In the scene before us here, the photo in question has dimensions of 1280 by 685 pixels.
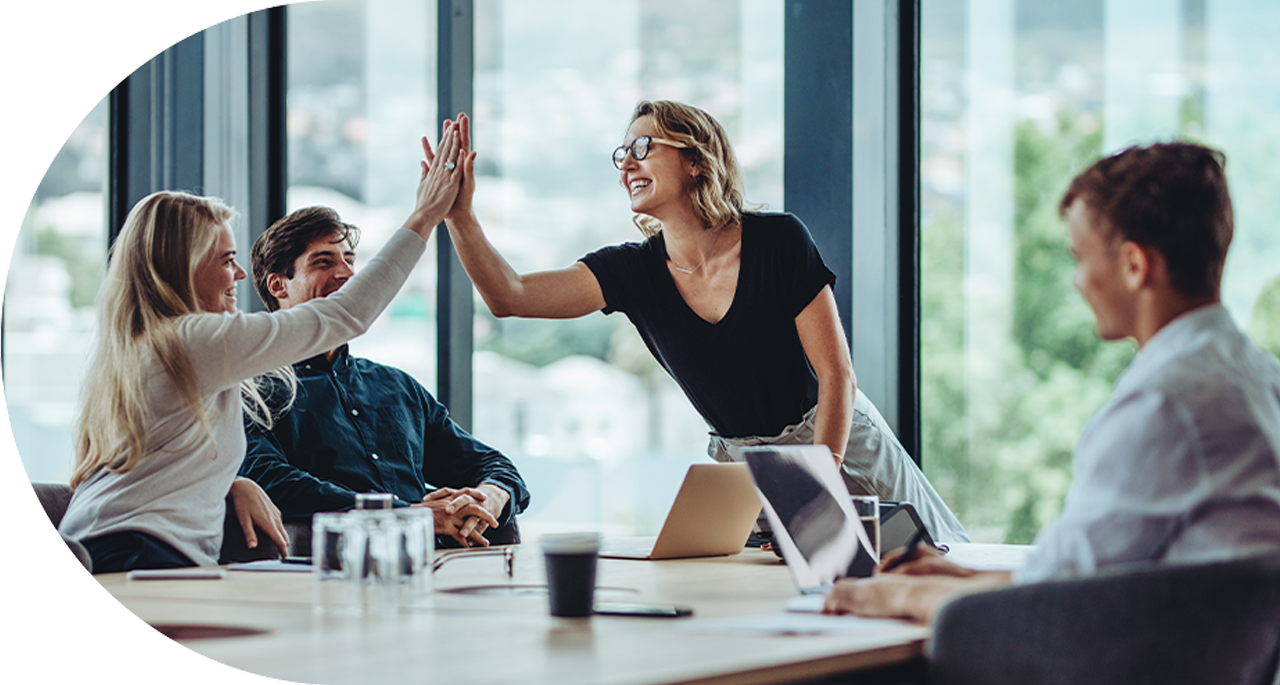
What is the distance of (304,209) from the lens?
2.79m

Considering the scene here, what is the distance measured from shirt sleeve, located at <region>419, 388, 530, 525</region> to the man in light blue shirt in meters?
1.60

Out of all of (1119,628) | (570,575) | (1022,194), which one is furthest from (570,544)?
(1022,194)

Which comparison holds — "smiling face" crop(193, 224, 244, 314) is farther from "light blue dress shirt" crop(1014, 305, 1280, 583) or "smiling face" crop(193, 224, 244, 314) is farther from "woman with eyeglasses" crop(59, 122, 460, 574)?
"light blue dress shirt" crop(1014, 305, 1280, 583)

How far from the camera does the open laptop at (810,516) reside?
1.57 metres

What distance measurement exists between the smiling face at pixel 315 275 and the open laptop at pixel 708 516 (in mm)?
1010

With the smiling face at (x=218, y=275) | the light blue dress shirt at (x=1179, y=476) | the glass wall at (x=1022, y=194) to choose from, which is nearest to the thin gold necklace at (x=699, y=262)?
the glass wall at (x=1022, y=194)

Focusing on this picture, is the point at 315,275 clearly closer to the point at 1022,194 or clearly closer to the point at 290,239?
the point at 290,239

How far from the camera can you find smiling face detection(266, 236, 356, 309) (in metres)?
2.70

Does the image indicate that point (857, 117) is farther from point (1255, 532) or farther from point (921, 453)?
point (1255, 532)

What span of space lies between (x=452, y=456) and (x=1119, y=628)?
2067mm

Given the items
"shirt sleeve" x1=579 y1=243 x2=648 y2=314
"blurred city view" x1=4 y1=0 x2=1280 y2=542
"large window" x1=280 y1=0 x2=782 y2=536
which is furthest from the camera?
"large window" x1=280 y1=0 x2=782 y2=536

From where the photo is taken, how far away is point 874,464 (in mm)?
2619

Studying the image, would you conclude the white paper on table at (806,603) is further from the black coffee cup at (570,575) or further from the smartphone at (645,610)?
the black coffee cup at (570,575)

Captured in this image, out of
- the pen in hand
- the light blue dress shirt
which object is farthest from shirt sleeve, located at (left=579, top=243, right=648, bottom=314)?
the light blue dress shirt
